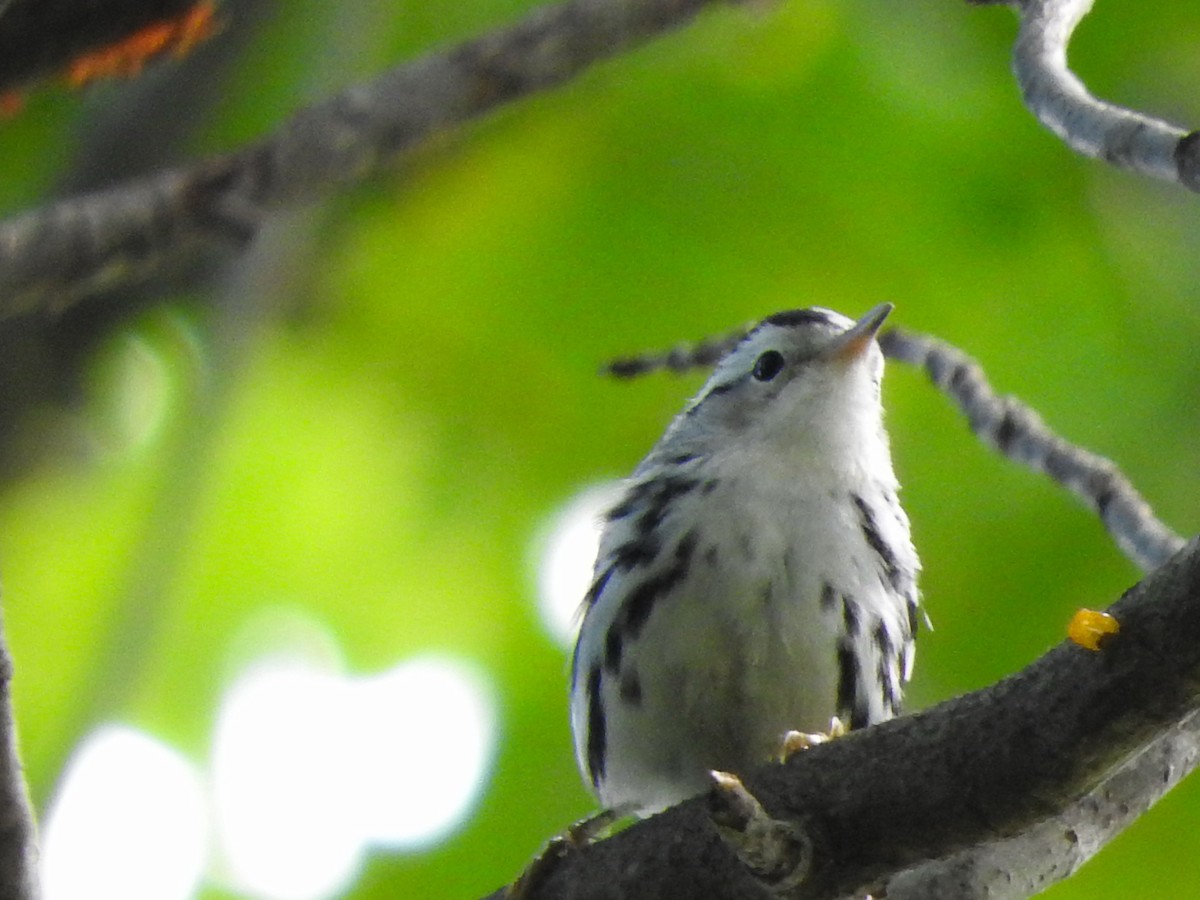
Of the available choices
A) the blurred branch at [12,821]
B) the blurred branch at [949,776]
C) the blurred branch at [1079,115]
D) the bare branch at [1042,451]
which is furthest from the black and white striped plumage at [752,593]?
the blurred branch at [12,821]

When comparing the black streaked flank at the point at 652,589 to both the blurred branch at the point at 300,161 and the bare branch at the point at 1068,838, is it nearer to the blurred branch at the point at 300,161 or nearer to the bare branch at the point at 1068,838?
the bare branch at the point at 1068,838

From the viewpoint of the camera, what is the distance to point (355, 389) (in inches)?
204

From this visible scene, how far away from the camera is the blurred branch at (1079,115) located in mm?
2381

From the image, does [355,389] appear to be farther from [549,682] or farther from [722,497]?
[722,497]

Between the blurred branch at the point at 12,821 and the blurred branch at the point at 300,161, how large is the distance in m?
0.53

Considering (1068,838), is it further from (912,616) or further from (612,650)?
(612,650)

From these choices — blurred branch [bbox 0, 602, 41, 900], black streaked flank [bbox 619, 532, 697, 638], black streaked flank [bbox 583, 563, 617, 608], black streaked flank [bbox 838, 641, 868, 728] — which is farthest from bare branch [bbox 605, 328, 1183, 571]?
blurred branch [bbox 0, 602, 41, 900]

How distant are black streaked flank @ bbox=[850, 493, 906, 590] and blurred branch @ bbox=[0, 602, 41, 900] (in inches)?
72.7

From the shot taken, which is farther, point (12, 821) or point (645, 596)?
point (645, 596)

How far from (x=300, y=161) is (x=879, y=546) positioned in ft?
4.92

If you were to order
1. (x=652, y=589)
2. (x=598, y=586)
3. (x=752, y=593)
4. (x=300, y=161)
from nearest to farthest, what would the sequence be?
(x=300, y=161) < (x=752, y=593) < (x=652, y=589) < (x=598, y=586)

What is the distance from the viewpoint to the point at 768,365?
4.14m

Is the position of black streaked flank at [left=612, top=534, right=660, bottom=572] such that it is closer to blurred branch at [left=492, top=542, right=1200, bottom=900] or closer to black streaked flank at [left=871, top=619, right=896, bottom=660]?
black streaked flank at [left=871, top=619, right=896, bottom=660]

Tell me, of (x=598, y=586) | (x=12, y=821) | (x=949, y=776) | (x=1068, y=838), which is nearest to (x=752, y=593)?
(x=598, y=586)
